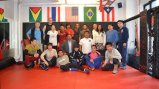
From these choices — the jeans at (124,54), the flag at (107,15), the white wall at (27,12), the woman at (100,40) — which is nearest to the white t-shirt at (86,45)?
the woman at (100,40)

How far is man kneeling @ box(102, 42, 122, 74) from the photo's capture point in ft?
24.6

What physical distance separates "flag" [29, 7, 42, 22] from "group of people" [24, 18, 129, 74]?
109 centimetres

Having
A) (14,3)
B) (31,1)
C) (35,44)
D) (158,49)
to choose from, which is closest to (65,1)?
(31,1)

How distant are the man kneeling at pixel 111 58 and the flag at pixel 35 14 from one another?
14.3ft

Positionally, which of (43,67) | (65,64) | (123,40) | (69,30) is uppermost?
(69,30)

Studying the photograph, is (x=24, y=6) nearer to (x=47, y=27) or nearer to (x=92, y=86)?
(x=47, y=27)

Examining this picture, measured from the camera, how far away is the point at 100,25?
10.2 meters

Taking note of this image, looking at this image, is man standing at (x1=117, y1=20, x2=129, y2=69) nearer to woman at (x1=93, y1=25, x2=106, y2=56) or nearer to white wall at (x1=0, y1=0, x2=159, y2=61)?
woman at (x1=93, y1=25, x2=106, y2=56)

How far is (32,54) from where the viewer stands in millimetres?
8688

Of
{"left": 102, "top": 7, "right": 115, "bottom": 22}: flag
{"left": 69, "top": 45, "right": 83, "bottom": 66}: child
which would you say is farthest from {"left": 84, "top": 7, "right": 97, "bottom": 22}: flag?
{"left": 69, "top": 45, "right": 83, "bottom": 66}: child

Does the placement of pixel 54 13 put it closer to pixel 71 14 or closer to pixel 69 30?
pixel 71 14

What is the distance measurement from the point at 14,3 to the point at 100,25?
3923 mm

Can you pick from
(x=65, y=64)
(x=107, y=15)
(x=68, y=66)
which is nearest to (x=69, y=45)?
(x=65, y=64)

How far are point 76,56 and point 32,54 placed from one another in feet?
5.44
